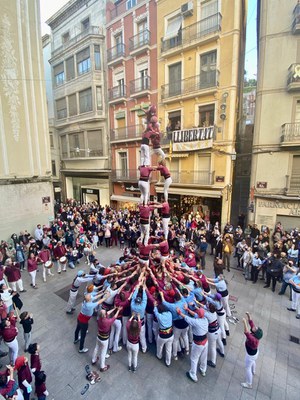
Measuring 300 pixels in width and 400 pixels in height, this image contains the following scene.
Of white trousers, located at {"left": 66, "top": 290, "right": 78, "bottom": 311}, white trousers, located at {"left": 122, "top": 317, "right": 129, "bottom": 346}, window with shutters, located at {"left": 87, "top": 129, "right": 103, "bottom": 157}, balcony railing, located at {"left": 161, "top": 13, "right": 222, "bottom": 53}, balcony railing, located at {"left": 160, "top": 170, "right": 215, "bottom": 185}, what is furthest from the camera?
window with shutters, located at {"left": 87, "top": 129, "right": 103, "bottom": 157}

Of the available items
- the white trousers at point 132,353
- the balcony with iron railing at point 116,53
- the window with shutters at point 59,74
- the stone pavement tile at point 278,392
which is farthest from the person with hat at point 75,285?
the window with shutters at point 59,74

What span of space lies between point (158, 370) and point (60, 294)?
494 centimetres

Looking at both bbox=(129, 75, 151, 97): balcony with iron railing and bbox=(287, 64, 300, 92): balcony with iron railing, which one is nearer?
bbox=(287, 64, 300, 92): balcony with iron railing

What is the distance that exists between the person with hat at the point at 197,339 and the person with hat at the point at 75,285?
129 inches

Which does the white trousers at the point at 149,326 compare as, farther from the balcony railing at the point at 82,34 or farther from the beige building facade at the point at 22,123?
the balcony railing at the point at 82,34

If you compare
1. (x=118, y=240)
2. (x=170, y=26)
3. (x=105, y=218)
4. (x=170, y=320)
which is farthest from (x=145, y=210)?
(x=170, y=26)

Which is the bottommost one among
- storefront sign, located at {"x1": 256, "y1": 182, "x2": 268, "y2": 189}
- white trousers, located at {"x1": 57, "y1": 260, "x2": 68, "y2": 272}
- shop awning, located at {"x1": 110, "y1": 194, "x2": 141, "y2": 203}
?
white trousers, located at {"x1": 57, "y1": 260, "x2": 68, "y2": 272}

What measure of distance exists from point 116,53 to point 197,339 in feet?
71.3

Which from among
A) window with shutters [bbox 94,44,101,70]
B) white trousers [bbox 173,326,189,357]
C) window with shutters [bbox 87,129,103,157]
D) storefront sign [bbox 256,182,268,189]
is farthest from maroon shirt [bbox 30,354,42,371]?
window with shutters [bbox 94,44,101,70]

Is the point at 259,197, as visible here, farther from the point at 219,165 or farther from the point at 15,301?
the point at 15,301

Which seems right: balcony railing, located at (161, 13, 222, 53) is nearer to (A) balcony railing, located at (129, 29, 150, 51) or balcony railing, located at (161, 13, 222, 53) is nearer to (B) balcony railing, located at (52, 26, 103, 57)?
(A) balcony railing, located at (129, 29, 150, 51)

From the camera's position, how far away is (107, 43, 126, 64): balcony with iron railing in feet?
59.9

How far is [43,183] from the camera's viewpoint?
49.4ft

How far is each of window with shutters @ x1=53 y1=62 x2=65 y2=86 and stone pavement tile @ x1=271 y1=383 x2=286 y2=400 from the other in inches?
1058
